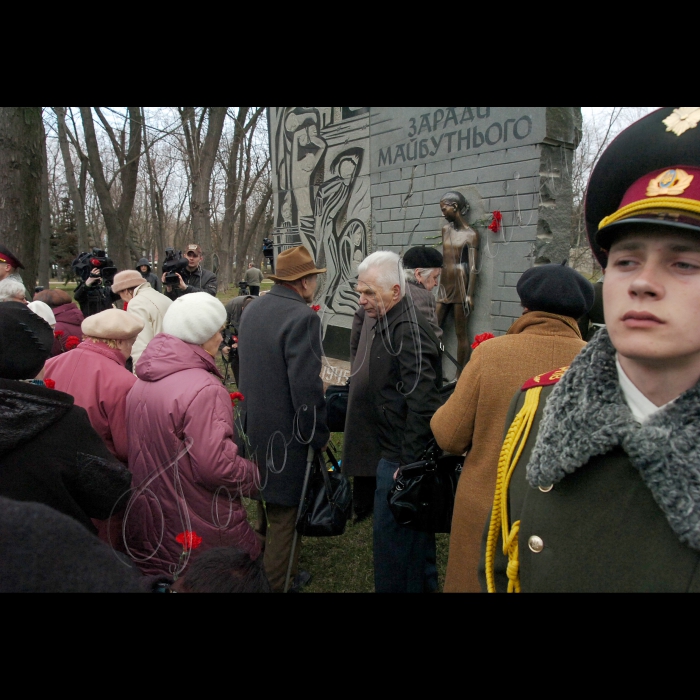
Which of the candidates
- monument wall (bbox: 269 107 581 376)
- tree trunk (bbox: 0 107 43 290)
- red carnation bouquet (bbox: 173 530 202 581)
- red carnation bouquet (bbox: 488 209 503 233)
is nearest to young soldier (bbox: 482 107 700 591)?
red carnation bouquet (bbox: 173 530 202 581)

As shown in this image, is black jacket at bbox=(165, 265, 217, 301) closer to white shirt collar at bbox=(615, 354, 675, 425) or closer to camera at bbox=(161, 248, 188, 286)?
camera at bbox=(161, 248, 188, 286)

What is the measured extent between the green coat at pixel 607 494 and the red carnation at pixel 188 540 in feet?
5.08

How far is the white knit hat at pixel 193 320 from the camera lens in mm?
2549

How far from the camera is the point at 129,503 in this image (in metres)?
2.18

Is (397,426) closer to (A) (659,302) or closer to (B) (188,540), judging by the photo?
(B) (188,540)

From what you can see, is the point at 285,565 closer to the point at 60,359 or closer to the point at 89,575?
the point at 60,359

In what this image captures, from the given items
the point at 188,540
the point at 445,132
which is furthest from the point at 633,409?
the point at 445,132

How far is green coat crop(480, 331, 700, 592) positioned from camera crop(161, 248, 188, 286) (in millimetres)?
6004

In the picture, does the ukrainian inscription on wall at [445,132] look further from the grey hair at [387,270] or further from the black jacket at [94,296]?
the black jacket at [94,296]

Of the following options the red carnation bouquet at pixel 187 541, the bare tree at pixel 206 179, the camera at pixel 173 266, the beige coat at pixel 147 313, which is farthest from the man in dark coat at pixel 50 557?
the bare tree at pixel 206 179

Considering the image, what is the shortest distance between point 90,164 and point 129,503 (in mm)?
13572

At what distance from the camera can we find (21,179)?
4.43 metres
